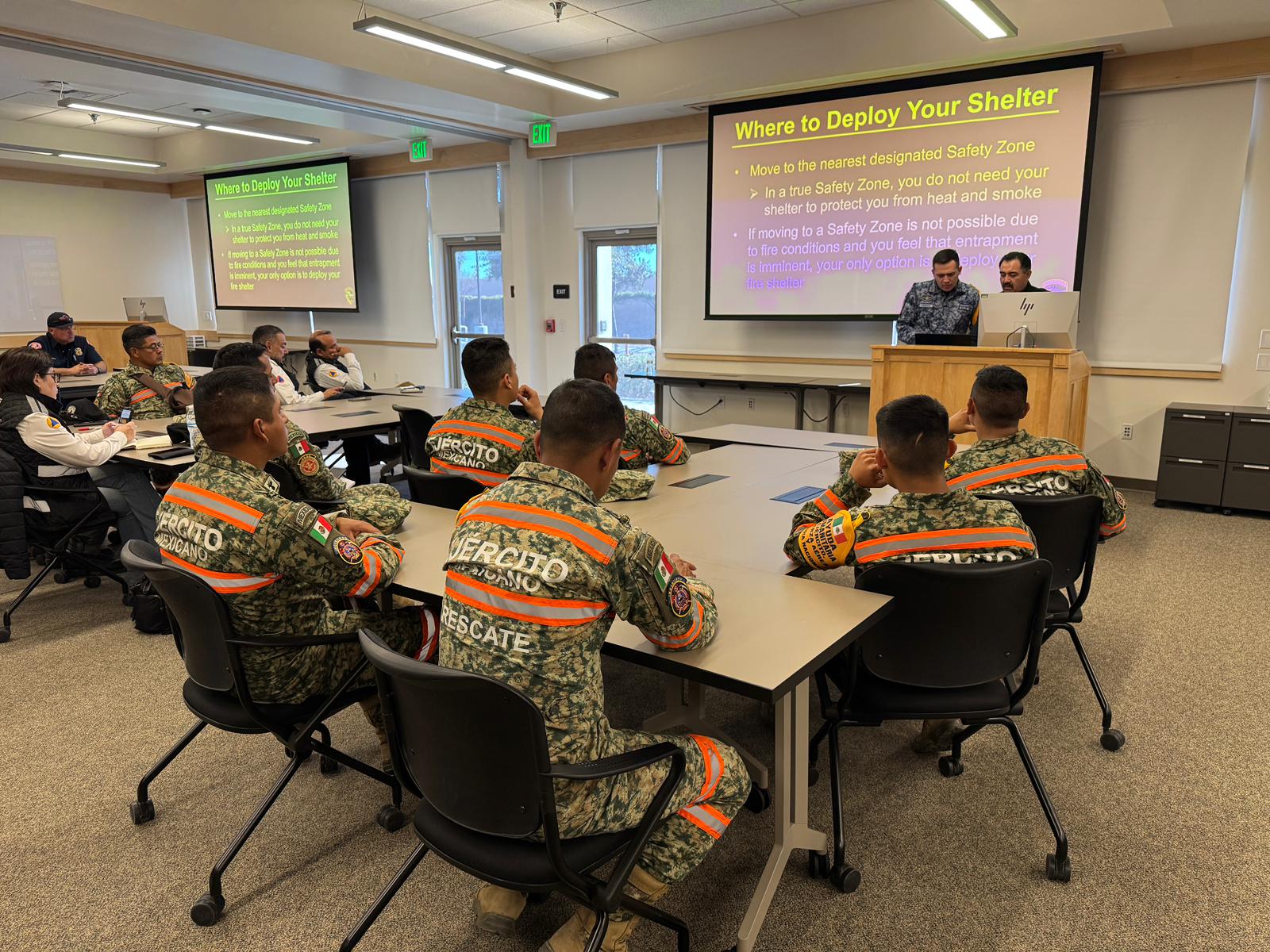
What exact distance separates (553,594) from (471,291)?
8655 mm

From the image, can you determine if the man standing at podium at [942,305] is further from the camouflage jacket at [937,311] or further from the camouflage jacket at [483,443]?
the camouflage jacket at [483,443]

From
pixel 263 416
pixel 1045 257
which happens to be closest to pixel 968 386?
pixel 1045 257

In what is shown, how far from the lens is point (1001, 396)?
8.45 feet

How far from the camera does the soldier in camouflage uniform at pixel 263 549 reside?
1.86m

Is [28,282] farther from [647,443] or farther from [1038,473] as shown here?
[1038,473]

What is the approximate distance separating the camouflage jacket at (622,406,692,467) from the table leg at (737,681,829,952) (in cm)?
163

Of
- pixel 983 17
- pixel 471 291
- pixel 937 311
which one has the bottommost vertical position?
pixel 937 311

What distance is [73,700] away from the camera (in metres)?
3.05

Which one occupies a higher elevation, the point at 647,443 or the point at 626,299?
the point at 626,299

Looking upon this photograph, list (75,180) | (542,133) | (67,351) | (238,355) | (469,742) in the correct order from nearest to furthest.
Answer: (469,742) < (238,355) < (67,351) < (542,133) < (75,180)

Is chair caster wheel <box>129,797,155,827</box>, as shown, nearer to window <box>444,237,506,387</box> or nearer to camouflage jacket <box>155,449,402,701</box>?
camouflage jacket <box>155,449,402,701</box>

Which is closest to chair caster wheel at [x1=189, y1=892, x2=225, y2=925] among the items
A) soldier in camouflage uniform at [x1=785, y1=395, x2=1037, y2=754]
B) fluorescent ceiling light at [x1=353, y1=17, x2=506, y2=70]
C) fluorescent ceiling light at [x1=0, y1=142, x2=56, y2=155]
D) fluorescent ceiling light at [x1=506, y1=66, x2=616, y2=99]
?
soldier in camouflage uniform at [x1=785, y1=395, x2=1037, y2=754]

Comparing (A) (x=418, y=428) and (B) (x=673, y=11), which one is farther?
(B) (x=673, y=11)

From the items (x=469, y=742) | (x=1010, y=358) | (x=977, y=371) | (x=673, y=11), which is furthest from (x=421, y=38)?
(x=469, y=742)
